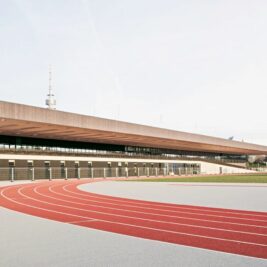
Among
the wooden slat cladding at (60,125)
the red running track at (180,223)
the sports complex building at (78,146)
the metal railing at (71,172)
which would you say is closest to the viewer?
the red running track at (180,223)

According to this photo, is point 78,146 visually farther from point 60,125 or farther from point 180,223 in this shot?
point 180,223

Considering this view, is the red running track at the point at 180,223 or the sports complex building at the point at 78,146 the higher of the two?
the sports complex building at the point at 78,146

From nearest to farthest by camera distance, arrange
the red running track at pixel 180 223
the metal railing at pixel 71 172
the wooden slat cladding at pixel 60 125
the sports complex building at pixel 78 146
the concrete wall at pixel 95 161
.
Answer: the red running track at pixel 180 223, the wooden slat cladding at pixel 60 125, the sports complex building at pixel 78 146, the metal railing at pixel 71 172, the concrete wall at pixel 95 161

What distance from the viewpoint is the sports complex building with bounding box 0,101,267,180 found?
36750mm

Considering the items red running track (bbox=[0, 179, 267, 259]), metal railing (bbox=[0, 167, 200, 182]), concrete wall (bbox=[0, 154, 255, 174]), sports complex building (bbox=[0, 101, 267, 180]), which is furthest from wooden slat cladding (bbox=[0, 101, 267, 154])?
red running track (bbox=[0, 179, 267, 259])

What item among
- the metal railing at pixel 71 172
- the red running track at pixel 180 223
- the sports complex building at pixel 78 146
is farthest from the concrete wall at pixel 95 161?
the red running track at pixel 180 223

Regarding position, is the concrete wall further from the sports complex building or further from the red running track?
the red running track

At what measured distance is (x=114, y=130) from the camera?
144ft

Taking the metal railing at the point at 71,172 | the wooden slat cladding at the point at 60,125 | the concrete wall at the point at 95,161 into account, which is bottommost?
the metal railing at the point at 71,172

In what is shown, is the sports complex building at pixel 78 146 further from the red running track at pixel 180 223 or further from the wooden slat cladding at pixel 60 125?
the red running track at pixel 180 223

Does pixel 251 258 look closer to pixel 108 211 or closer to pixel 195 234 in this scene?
pixel 195 234

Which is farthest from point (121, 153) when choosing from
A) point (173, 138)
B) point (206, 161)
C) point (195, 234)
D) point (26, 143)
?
point (195, 234)

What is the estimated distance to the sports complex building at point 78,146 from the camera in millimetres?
36750

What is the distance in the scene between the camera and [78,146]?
56219 mm
